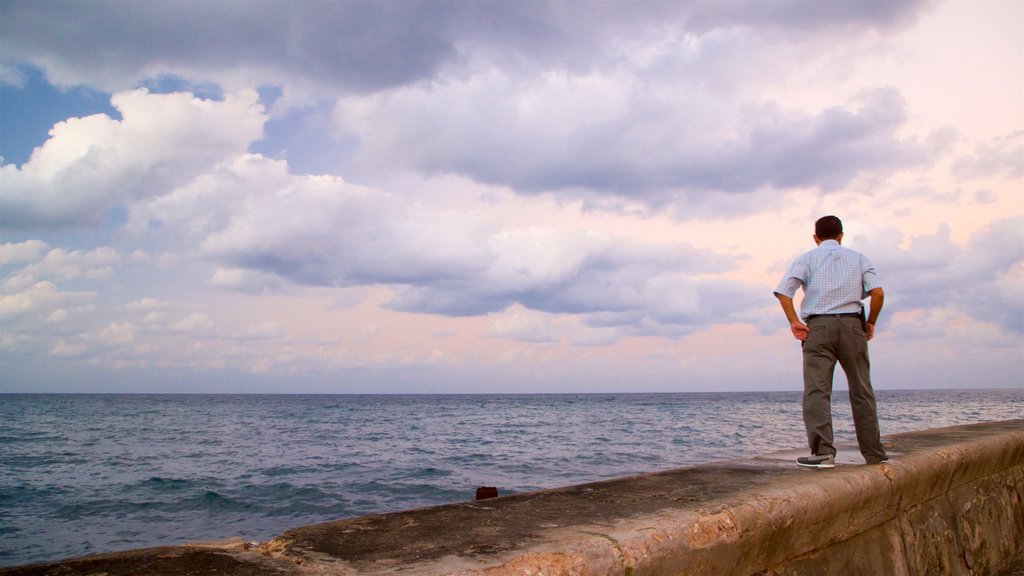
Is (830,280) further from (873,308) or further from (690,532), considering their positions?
(690,532)

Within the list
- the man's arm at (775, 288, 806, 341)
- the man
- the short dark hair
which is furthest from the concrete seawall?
the short dark hair

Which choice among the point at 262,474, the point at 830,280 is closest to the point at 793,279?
the point at 830,280

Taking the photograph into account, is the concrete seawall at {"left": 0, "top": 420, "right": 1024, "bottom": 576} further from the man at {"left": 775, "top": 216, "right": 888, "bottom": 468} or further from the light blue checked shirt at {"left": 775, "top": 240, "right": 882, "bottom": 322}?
the light blue checked shirt at {"left": 775, "top": 240, "right": 882, "bottom": 322}

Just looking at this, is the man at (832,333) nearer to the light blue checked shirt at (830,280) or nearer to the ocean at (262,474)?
the light blue checked shirt at (830,280)

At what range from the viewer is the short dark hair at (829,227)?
373cm

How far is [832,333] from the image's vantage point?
11.4 feet

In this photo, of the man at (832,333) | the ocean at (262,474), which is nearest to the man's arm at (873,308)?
the man at (832,333)

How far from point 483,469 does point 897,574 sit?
42.1ft

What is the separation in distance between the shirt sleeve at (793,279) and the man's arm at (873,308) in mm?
368

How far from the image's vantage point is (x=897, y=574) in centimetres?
283

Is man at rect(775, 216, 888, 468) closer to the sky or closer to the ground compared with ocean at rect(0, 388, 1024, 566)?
closer to the sky

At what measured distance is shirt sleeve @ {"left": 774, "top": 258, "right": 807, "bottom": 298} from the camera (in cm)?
363

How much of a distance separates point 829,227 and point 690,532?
252cm

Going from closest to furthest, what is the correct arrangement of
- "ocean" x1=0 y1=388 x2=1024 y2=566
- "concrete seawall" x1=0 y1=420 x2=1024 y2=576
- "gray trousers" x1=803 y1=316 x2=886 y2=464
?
"concrete seawall" x1=0 y1=420 x2=1024 y2=576 → "gray trousers" x1=803 y1=316 x2=886 y2=464 → "ocean" x1=0 y1=388 x2=1024 y2=566
